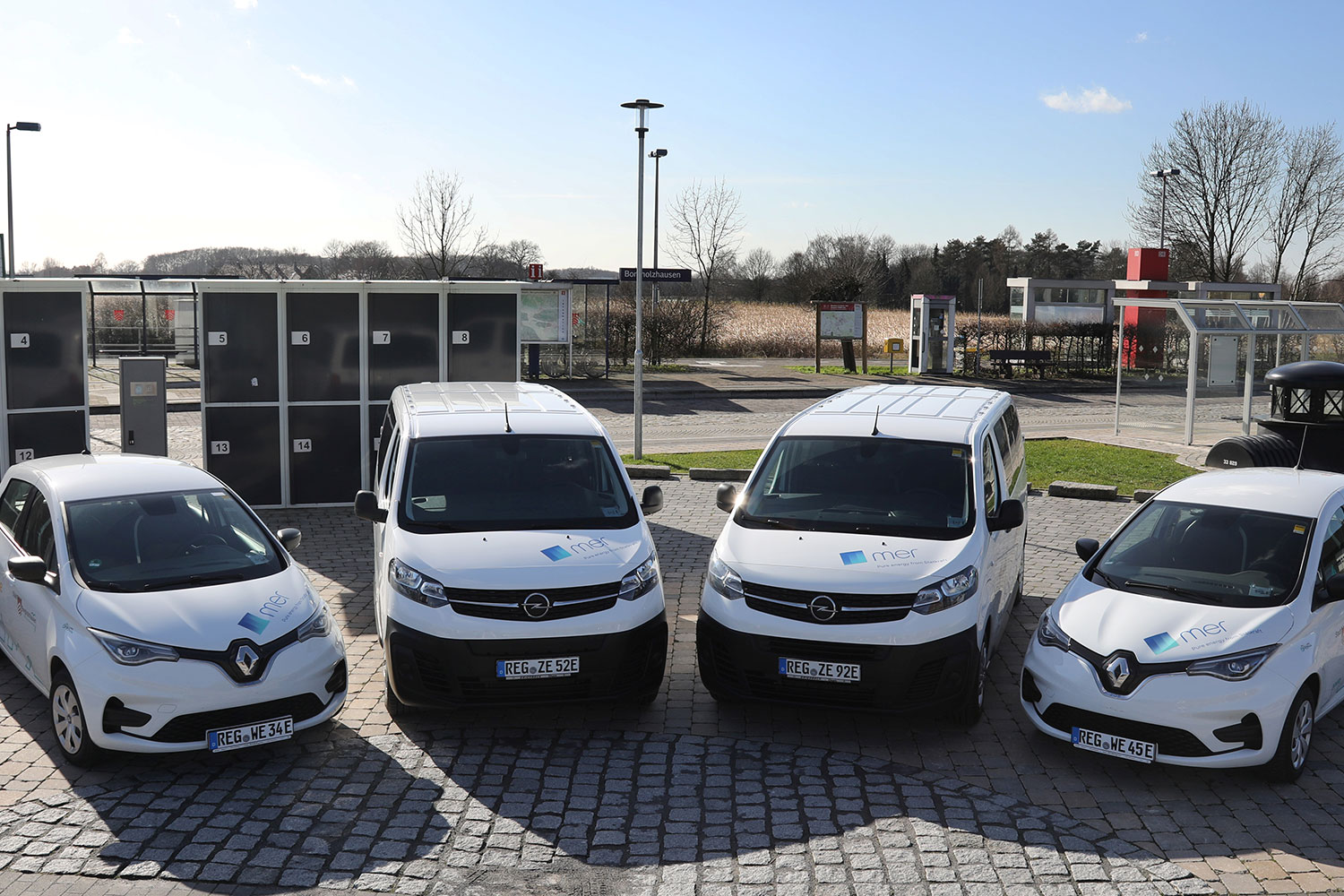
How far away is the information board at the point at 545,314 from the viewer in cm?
3080

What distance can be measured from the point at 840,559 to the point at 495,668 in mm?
2188

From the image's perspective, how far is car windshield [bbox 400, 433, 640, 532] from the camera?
25.3 feet

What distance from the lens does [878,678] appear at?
22.5 feet

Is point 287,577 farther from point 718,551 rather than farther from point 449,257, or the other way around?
point 449,257

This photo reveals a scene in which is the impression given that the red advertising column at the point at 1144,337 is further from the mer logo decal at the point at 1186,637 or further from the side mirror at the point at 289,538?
the side mirror at the point at 289,538

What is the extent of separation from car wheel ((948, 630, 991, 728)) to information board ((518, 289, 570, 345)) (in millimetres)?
24408

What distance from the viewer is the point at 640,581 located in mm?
7285

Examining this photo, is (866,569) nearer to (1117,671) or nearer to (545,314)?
(1117,671)

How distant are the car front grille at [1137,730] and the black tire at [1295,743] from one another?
1.31 ft

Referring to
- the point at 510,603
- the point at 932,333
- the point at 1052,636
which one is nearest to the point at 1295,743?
the point at 1052,636

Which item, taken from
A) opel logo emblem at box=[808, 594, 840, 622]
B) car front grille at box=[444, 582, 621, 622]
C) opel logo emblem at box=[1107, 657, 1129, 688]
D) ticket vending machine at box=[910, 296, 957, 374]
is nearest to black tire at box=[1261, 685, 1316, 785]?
opel logo emblem at box=[1107, 657, 1129, 688]

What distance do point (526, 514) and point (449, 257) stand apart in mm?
41518

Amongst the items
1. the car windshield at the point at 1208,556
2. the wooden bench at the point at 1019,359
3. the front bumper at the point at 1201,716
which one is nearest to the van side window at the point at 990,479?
the car windshield at the point at 1208,556

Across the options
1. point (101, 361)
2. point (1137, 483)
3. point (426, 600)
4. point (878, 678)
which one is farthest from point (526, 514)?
point (101, 361)
